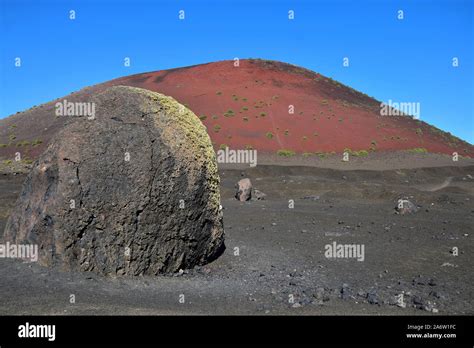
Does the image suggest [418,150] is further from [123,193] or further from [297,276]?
[123,193]

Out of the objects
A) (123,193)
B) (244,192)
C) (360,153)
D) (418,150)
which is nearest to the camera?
(123,193)

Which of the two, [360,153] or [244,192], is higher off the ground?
[360,153]

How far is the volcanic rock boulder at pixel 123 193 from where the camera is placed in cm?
632

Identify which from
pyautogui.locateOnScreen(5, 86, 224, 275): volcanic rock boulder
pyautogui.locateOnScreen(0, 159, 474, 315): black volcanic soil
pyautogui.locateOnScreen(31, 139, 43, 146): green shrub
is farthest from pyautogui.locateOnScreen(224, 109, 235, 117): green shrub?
pyautogui.locateOnScreen(5, 86, 224, 275): volcanic rock boulder

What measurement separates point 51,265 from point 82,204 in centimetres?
104

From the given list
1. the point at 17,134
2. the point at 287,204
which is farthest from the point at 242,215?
the point at 17,134

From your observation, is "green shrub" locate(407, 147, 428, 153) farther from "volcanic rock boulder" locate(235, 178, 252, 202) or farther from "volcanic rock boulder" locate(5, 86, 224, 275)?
"volcanic rock boulder" locate(5, 86, 224, 275)

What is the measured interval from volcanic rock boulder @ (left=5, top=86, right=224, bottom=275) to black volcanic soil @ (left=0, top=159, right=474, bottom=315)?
0.34 m

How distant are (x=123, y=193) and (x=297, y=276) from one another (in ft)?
9.74

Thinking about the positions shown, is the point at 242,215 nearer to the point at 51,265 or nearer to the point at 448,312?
the point at 51,265

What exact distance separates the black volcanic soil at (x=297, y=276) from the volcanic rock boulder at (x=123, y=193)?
34 cm

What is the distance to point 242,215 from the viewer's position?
12.2m

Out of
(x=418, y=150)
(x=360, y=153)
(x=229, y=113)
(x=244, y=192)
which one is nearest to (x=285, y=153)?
(x=360, y=153)

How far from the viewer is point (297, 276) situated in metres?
6.83
